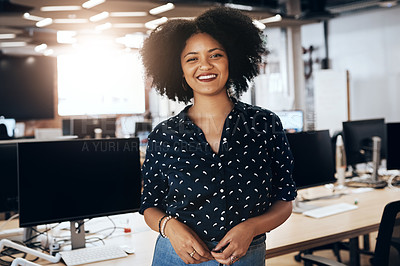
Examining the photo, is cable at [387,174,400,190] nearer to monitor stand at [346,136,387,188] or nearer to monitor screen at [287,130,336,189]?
monitor stand at [346,136,387,188]

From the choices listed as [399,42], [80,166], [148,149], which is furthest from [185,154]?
[399,42]

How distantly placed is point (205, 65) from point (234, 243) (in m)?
0.56

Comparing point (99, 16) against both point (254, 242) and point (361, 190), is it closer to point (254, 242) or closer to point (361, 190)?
point (361, 190)

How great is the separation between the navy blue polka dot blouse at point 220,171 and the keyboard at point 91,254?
1.61ft

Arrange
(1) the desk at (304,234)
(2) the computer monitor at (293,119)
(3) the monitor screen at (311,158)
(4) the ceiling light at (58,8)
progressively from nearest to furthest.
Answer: (1) the desk at (304,234), (3) the monitor screen at (311,158), (4) the ceiling light at (58,8), (2) the computer monitor at (293,119)

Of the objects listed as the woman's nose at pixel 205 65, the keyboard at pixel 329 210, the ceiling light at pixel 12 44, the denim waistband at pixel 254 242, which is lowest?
the keyboard at pixel 329 210

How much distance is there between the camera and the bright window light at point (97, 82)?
877 centimetres

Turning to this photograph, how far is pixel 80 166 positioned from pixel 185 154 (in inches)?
30.2

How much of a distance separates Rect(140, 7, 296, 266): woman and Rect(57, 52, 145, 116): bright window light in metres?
7.29

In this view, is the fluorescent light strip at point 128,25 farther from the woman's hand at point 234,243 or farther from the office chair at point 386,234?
the woman's hand at point 234,243

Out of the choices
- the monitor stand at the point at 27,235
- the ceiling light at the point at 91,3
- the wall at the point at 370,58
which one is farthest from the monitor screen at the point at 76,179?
the wall at the point at 370,58

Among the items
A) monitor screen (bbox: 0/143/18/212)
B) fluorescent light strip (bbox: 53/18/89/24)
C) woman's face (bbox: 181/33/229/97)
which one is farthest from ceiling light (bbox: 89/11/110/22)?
woman's face (bbox: 181/33/229/97)

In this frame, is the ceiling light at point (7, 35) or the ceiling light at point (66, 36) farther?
the ceiling light at point (7, 35)

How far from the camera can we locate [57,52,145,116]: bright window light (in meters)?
8.77
